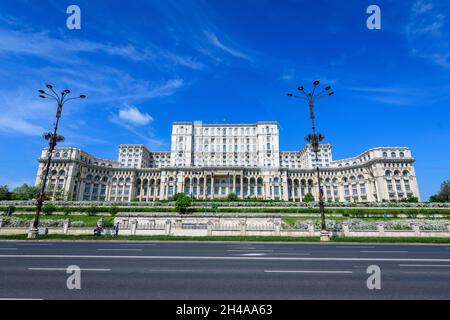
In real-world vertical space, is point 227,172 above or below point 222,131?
below

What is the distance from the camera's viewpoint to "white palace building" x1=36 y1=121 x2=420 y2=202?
298ft

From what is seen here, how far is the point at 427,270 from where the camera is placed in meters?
8.97

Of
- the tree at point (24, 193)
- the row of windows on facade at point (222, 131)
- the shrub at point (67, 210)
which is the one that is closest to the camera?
the shrub at point (67, 210)

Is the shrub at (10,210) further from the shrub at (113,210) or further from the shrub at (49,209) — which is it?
the shrub at (113,210)

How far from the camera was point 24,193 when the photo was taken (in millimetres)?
75250

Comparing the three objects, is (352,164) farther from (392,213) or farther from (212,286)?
(212,286)

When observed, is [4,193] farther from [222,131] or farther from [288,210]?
[288,210]

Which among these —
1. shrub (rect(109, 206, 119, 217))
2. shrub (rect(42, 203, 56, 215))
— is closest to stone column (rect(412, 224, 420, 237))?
shrub (rect(109, 206, 119, 217))

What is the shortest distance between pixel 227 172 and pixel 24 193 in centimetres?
7463

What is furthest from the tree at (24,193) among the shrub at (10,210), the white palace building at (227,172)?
the shrub at (10,210)

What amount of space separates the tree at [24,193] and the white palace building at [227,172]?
27.1ft

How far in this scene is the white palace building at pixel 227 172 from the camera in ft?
298

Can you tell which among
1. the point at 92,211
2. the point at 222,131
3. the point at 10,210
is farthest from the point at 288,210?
the point at 222,131

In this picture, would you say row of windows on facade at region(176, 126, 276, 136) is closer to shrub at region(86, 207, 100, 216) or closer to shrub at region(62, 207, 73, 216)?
shrub at region(86, 207, 100, 216)
